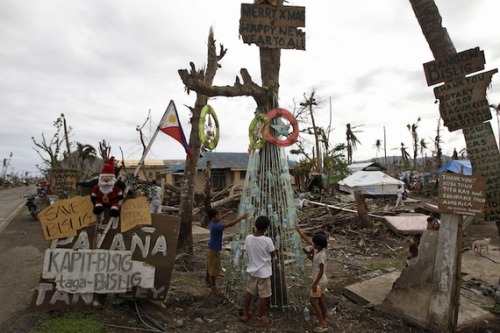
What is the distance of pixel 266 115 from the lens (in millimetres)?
5180

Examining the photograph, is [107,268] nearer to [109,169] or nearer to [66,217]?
[66,217]

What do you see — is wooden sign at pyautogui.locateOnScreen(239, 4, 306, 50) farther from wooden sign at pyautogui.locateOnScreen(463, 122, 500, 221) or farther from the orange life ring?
wooden sign at pyautogui.locateOnScreen(463, 122, 500, 221)

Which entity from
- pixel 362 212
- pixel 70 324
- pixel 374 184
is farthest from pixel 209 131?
pixel 374 184

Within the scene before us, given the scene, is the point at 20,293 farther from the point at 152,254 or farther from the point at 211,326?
the point at 211,326

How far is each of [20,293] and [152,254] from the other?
2.35 metres

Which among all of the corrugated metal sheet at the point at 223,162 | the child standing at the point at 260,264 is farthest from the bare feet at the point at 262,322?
the corrugated metal sheet at the point at 223,162

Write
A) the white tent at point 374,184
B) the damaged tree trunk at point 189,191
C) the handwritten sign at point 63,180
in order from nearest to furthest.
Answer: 1. the damaged tree trunk at point 189,191
2. the handwritten sign at point 63,180
3. the white tent at point 374,184

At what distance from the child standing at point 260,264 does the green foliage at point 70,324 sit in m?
1.76

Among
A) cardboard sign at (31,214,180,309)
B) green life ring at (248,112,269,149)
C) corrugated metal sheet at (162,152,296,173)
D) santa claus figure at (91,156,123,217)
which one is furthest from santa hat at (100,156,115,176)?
corrugated metal sheet at (162,152,296,173)

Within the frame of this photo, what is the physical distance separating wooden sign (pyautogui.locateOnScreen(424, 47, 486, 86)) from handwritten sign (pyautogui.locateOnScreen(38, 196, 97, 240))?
5058 millimetres

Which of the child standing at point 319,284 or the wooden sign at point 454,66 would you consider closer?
the child standing at point 319,284

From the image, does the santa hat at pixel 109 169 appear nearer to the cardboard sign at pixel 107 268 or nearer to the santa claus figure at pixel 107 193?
the santa claus figure at pixel 107 193

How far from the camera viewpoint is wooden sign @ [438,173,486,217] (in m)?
4.59

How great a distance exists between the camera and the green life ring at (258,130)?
510 cm
